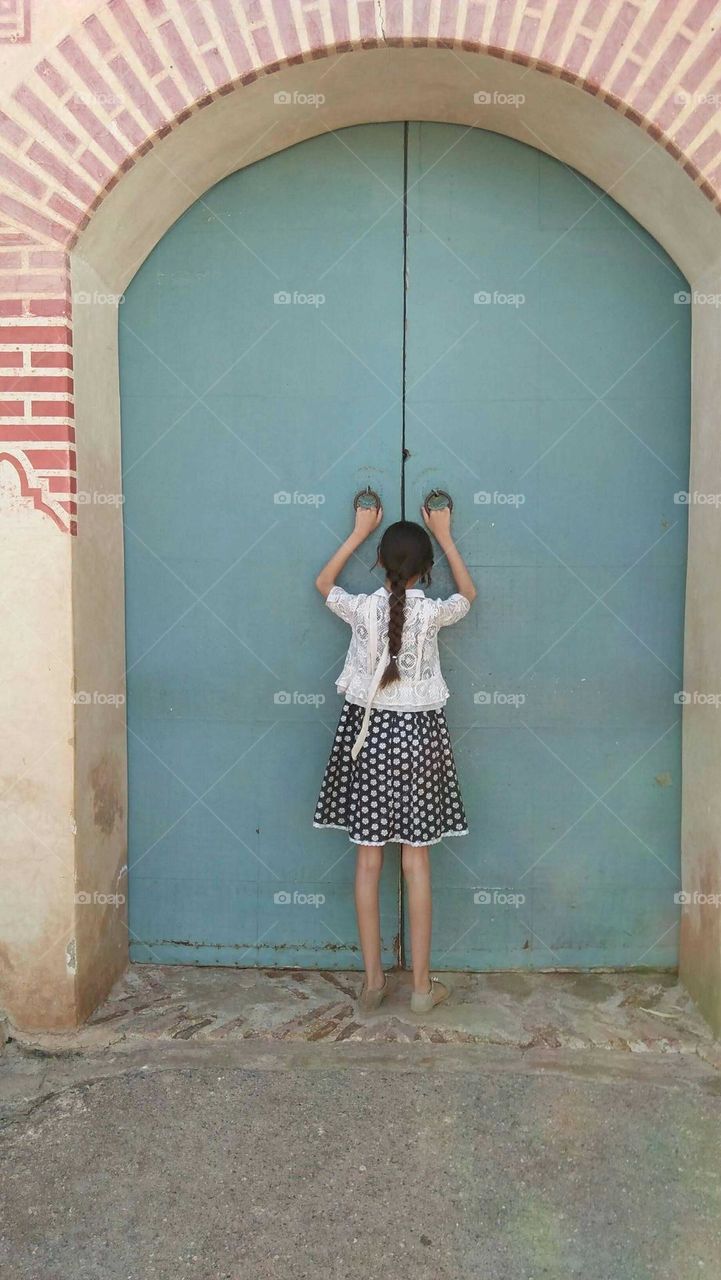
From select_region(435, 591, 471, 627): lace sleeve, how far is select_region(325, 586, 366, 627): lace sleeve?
276mm

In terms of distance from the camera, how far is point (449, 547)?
348 cm

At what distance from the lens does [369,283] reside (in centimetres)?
359

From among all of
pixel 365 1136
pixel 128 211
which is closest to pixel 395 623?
pixel 365 1136

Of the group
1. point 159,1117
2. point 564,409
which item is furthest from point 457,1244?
point 564,409

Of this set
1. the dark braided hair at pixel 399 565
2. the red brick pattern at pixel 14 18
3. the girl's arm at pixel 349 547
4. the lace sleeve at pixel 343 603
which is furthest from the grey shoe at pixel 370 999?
the red brick pattern at pixel 14 18

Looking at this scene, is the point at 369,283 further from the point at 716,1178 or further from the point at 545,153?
the point at 716,1178

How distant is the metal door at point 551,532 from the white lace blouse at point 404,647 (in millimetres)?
319

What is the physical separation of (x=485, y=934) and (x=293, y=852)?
84 cm

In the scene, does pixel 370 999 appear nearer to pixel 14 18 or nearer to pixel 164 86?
pixel 164 86

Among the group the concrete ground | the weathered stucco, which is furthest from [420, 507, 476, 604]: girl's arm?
the concrete ground

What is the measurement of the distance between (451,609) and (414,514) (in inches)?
19.0

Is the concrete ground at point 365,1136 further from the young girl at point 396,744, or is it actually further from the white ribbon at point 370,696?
the white ribbon at point 370,696

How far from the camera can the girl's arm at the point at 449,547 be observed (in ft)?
11.3

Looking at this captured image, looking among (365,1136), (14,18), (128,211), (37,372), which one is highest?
(14,18)
